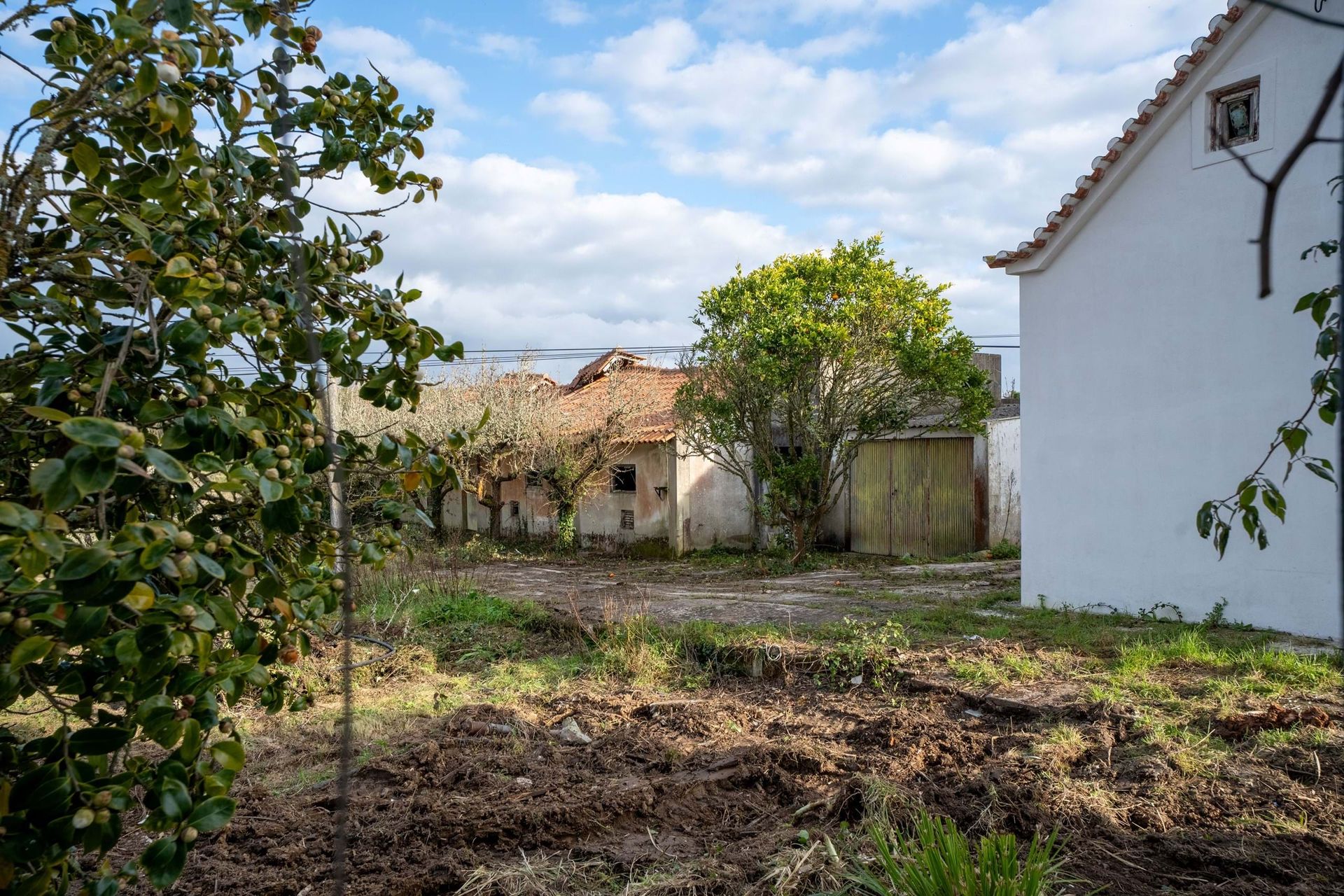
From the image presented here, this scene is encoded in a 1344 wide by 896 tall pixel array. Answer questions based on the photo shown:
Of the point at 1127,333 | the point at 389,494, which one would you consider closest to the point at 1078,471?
the point at 1127,333

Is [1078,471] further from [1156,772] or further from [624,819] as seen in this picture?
[624,819]

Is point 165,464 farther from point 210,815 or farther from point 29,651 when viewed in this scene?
point 210,815

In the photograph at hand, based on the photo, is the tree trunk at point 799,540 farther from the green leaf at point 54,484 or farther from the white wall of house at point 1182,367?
the green leaf at point 54,484

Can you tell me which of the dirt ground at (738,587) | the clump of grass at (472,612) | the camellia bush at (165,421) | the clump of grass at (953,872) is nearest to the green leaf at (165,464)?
the camellia bush at (165,421)

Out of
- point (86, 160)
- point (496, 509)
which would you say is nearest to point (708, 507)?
point (496, 509)

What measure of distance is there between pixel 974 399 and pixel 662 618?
643 cm

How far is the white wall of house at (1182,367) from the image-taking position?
23.2 feet

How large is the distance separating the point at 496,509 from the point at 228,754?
702 inches

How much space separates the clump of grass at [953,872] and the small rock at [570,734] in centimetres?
236

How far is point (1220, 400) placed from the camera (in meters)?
7.57

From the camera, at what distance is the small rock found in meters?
5.14

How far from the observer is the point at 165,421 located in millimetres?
1515

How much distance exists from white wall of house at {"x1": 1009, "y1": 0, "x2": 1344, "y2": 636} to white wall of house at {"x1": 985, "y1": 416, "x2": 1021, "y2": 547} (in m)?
5.40

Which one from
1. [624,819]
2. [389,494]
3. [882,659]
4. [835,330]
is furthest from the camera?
[835,330]
